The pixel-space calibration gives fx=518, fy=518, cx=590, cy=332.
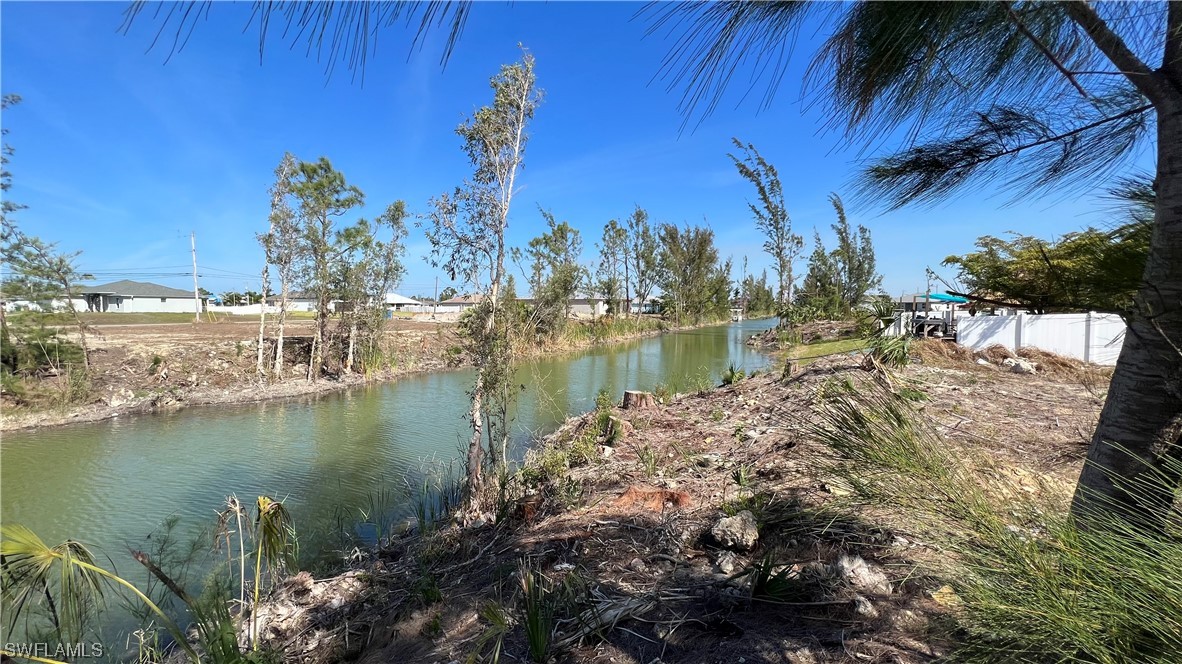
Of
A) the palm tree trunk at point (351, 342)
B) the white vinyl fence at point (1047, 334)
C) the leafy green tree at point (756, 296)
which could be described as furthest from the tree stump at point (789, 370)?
the leafy green tree at point (756, 296)

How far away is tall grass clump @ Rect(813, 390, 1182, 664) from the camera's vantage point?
0.94 m

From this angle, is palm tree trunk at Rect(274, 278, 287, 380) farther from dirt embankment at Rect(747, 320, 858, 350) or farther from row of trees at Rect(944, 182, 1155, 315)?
row of trees at Rect(944, 182, 1155, 315)

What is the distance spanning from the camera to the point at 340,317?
16891 millimetres

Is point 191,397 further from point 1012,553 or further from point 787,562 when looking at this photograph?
point 1012,553

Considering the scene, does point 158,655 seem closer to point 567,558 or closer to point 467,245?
point 567,558

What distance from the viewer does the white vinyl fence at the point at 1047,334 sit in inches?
425

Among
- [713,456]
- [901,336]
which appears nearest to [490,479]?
[713,456]

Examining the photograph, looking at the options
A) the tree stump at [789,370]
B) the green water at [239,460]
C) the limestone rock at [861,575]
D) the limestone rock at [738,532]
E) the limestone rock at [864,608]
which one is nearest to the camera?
the limestone rock at [864,608]

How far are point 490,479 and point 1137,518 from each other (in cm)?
522

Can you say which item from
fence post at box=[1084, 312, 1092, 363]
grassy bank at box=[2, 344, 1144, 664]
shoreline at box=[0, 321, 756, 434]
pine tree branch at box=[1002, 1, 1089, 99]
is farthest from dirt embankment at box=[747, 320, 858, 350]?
pine tree branch at box=[1002, 1, 1089, 99]

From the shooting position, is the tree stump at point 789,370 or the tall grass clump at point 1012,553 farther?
the tree stump at point 789,370

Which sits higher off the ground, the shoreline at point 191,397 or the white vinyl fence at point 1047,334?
the white vinyl fence at point 1047,334

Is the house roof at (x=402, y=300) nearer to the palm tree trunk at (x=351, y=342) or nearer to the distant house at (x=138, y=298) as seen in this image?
the distant house at (x=138, y=298)

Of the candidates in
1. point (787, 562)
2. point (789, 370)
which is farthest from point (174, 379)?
point (787, 562)
